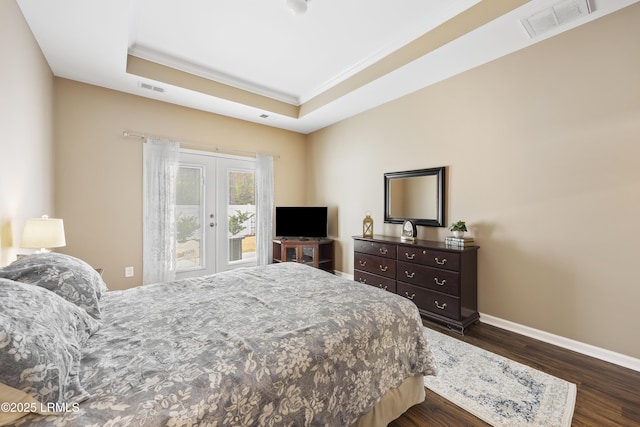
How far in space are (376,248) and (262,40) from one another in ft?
9.03

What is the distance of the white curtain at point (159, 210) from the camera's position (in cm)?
364

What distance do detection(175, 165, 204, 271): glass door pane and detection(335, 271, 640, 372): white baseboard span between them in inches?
155

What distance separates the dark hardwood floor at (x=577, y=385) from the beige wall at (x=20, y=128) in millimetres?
3081

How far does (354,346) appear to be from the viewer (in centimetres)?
135

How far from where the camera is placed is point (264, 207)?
473 centimetres

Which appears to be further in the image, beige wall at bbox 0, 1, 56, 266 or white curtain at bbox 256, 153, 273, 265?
white curtain at bbox 256, 153, 273, 265

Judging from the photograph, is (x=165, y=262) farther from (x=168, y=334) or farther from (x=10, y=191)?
(x=168, y=334)

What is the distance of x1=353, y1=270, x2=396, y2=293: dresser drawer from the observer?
3.31 metres

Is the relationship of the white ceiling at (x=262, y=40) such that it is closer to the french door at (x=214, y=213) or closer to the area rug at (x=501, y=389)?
the french door at (x=214, y=213)

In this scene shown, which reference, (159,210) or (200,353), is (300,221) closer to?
(159,210)

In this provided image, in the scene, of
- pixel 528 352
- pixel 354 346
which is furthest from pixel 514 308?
pixel 354 346

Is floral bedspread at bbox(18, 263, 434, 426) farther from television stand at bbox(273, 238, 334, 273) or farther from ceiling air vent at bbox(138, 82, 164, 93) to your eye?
ceiling air vent at bbox(138, 82, 164, 93)

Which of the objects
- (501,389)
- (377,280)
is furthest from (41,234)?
(501,389)

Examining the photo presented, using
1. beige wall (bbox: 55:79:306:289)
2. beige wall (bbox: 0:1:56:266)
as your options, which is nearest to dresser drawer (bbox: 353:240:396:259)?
beige wall (bbox: 55:79:306:289)
